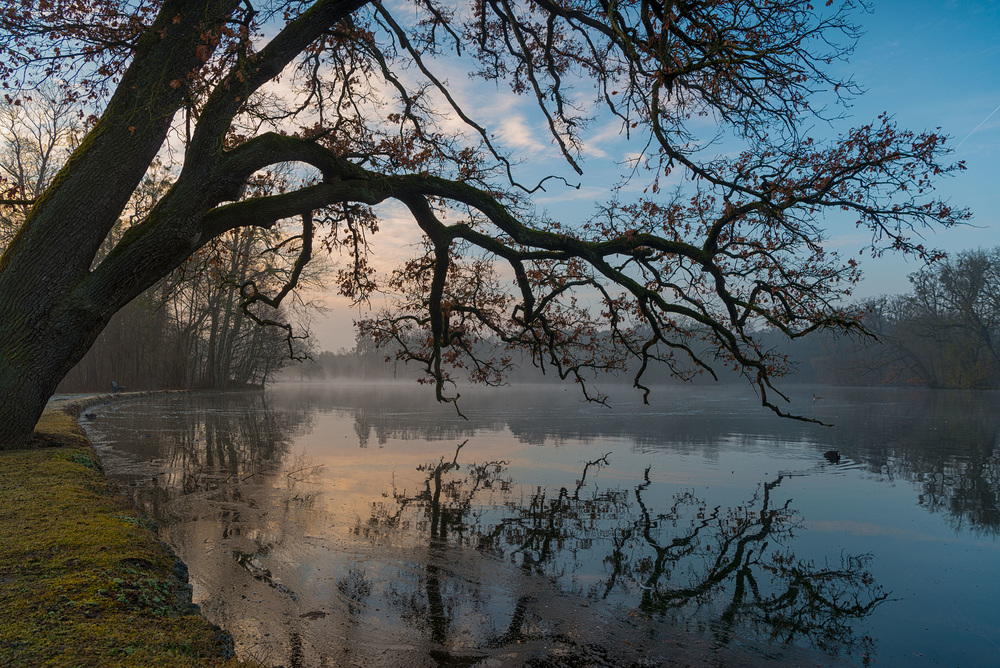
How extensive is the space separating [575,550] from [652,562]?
771 millimetres

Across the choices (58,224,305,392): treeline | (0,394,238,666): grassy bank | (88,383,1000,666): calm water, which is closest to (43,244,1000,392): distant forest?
(58,224,305,392): treeline

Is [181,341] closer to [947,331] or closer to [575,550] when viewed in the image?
[575,550]

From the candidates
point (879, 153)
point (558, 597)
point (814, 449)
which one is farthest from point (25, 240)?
point (814, 449)

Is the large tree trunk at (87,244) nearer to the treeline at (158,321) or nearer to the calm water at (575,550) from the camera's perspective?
the calm water at (575,550)

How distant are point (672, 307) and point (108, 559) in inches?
270

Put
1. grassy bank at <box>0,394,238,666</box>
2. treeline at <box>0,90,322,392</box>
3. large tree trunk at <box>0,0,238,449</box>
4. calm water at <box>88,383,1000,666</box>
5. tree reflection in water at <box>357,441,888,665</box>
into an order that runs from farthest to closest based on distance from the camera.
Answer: treeline at <box>0,90,322,392</box>
large tree trunk at <box>0,0,238,449</box>
tree reflection in water at <box>357,441,888,665</box>
calm water at <box>88,383,1000,666</box>
grassy bank at <box>0,394,238,666</box>

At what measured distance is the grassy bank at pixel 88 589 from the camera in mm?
2559

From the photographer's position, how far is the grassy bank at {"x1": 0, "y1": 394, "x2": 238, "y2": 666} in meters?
2.56

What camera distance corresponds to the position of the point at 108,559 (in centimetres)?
366

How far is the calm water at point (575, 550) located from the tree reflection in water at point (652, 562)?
0.09ft

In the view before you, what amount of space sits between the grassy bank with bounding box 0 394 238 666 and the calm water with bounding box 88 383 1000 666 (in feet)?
1.90

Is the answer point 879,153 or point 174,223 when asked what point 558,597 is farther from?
point 879,153

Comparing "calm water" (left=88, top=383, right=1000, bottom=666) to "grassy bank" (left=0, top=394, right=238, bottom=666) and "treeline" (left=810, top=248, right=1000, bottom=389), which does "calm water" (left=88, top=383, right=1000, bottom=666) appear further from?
"treeline" (left=810, top=248, right=1000, bottom=389)

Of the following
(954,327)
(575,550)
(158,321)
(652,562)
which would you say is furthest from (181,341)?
(954,327)
